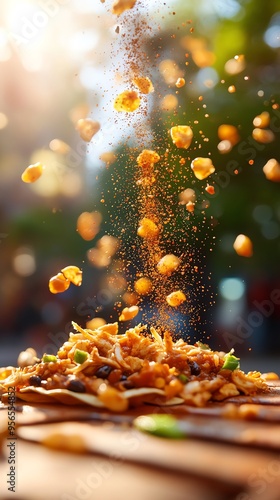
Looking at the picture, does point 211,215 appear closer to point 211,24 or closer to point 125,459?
point 211,24

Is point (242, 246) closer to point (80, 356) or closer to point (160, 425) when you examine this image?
point (80, 356)

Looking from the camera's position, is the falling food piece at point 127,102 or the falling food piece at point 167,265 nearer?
the falling food piece at point 127,102

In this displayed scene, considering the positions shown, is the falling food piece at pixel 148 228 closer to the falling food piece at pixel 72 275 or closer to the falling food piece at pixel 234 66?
the falling food piece at pixel 72 275

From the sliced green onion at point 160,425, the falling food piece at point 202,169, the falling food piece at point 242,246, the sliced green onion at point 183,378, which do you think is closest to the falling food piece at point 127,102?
the falling food piece at point 202,169

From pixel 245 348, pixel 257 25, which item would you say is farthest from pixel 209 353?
pixel 245 348

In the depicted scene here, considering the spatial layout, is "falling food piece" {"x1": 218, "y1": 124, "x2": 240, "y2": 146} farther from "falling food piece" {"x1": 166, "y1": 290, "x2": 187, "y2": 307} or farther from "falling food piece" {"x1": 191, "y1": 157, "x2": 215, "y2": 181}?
"falling food piece" {"x1": 166, "y1": 290, "x2": 187, "y2": 307}
